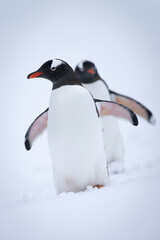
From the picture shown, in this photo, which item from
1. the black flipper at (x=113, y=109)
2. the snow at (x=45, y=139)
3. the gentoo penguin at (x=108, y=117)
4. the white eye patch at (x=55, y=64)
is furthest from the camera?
the gentoo penguin at (x=108, y=117)

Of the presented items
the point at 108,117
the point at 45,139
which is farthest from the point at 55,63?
the point at 45,139

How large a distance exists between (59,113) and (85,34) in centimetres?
714

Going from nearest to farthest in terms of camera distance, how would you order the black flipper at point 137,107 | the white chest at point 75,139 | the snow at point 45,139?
the snow at point 45,139, the white chest at point 75,139, the black flipper at point 137,107

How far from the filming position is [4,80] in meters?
5.77

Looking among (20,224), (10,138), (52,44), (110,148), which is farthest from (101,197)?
(52,44)

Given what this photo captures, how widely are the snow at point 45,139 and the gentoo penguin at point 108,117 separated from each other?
0.66ft

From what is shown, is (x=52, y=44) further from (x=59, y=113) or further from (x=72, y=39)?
(x=59, y=113)

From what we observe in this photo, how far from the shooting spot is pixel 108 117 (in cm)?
252

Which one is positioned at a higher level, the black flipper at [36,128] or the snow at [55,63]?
the snow at [55,63]

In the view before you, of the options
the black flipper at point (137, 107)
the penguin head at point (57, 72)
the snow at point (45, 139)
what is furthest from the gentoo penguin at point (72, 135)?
the black flipper at point (137, 107)

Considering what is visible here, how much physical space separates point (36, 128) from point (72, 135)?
1.38 ft

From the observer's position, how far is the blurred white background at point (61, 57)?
3.53m

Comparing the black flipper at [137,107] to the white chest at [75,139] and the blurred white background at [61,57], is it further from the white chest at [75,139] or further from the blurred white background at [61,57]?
the white chest at [75,139]

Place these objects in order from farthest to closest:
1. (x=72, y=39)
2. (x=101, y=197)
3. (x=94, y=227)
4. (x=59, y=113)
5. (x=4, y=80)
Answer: (x=72, y=39), (x=4, y=80), (x=59, y=113), (x=101, y=197), (x=94, y=227)
